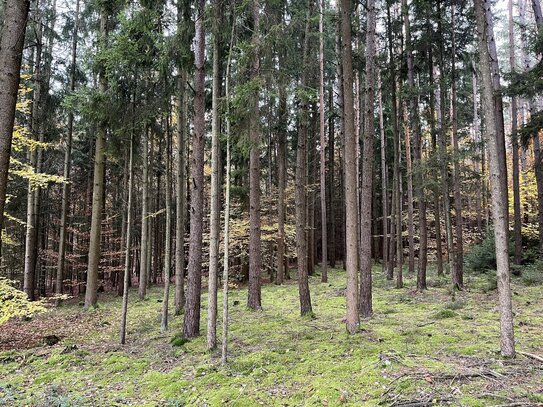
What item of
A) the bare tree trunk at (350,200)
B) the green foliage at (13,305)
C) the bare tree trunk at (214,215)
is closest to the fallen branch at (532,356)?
the bare tree trunk at (350,200)

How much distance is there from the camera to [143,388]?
602 cm

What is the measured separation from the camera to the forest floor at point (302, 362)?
4656 mm

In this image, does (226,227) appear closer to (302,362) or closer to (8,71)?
(302,362)

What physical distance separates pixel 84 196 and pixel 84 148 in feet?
14.1

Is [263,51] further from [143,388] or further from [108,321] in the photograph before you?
[108,321]

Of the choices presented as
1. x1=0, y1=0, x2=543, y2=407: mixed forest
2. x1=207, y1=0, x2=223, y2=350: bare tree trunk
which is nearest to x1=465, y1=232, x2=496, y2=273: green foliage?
x1=0, y1=0, x2=543, y2=407: mixed forest

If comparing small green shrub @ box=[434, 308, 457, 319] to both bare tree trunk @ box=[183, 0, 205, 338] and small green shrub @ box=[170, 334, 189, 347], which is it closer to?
bare tree trunk @ box=[183, 0, 205, 338]

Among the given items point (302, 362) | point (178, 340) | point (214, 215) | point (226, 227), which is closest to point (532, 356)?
point (302, 362)

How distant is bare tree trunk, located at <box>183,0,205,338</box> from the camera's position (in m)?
8.41

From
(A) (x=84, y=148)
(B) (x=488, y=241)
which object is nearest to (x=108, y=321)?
(A) (x=84, y=148)

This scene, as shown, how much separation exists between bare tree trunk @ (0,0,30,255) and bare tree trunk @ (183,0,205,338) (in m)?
4.55

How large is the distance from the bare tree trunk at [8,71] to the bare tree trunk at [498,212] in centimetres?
641

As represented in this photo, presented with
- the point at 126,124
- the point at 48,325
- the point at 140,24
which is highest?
the point at 140,24

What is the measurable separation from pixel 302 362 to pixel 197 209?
4168 mm
